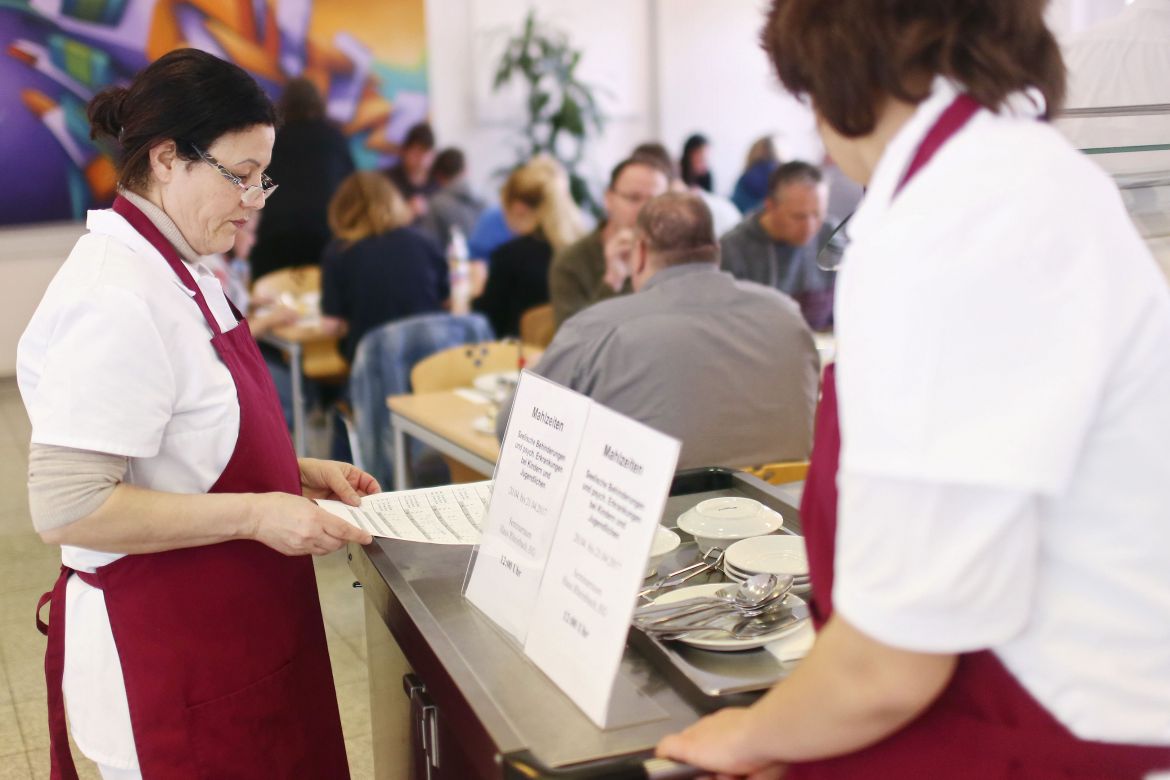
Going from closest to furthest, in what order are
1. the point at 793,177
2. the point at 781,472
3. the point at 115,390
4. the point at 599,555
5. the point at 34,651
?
1. the point at 599,555
2. the point at 115,390
3. the point at 781,472
4. the point at 34,651
5. the point at 793,177

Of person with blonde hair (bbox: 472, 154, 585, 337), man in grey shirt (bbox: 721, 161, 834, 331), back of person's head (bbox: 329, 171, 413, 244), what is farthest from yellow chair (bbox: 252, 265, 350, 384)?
man in grey shirt (bbox: 721, 161, 834, 331)

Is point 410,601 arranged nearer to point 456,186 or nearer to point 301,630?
point 301,630

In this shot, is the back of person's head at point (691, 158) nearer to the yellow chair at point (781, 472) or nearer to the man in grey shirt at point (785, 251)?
the man in grey shirt at point (785, 251)

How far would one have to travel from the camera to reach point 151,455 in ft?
4.82

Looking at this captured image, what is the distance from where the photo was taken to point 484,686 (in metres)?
1.18

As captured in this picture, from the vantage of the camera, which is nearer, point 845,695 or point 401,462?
point 845,695

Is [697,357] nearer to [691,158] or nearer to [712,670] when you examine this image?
[712,670]

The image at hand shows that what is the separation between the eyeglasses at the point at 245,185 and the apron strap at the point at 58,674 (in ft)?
1.93

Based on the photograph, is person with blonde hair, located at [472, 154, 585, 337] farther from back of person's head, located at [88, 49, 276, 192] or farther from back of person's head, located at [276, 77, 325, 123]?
back of person's head, located at [88, 49, 276, 192]

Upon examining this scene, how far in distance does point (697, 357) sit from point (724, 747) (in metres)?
1.88

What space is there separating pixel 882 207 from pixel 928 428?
198mm

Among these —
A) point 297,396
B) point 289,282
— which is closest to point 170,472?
point 297,396

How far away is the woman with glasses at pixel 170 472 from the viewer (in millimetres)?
1435

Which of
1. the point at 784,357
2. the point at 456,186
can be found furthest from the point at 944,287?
the point at 456,186
